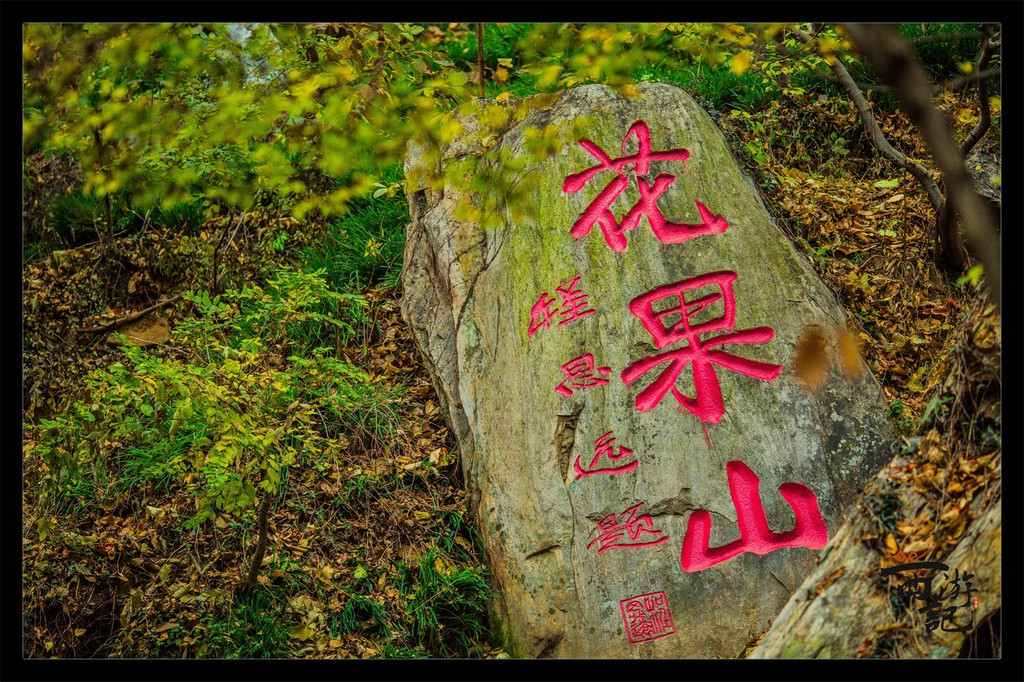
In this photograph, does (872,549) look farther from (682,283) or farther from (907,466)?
(682,283)

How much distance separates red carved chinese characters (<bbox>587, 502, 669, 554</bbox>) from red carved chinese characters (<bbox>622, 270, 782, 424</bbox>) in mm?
465

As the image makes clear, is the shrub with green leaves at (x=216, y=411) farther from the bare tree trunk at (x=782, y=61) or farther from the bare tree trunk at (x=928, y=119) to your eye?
the bare tree trunk at (x=782, y=61)

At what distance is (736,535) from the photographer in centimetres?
336

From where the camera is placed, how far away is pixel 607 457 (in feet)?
11.6

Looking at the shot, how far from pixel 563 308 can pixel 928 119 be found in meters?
1.90

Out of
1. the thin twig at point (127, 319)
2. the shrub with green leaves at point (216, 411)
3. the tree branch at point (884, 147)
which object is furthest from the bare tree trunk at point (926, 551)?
the thin twig at point (127, 319)

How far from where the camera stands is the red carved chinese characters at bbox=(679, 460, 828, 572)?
10.9ft

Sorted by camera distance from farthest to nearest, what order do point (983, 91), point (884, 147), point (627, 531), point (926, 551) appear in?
point (884, 147) → point (627, 531) → point (983, 91) → point (926, 551)

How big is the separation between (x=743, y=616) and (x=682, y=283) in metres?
1.43

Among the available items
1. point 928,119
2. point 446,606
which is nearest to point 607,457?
point 446,606

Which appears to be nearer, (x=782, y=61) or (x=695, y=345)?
(x=695, y=345)

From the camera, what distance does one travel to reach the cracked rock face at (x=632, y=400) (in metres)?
3.37

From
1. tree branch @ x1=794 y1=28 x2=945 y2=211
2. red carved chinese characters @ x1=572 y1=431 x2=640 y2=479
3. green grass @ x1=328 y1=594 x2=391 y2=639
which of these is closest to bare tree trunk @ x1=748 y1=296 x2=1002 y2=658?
red carved chinese characters @ x1=572 y1=431 x2=640 y2=479

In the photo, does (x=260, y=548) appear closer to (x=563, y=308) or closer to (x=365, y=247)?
(x=563, y=308)
